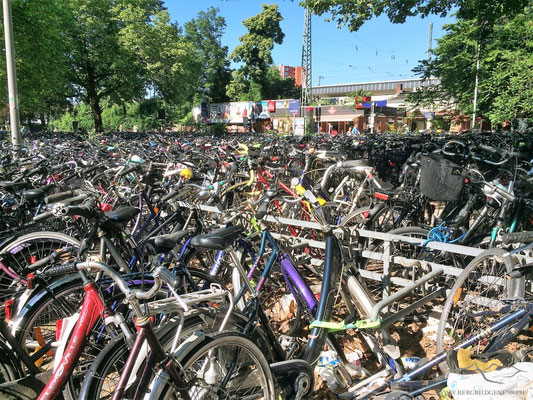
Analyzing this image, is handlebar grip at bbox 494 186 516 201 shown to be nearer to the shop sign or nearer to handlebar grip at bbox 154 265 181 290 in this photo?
handlebar grip at bbox 154 265 181 290

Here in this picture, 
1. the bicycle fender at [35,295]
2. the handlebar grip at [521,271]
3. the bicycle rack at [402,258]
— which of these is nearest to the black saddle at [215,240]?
the bicycle rack at [402,258]

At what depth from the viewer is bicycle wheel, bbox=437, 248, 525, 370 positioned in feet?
7.65

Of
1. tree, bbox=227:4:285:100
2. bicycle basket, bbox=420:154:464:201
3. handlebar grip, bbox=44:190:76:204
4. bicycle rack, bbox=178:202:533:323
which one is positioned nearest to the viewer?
bicycle rack, bbox=178:202:533:323

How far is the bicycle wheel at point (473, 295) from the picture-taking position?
2.33m

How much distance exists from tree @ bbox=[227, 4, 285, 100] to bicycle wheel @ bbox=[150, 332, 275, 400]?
41.9 meters

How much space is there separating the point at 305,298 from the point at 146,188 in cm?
219

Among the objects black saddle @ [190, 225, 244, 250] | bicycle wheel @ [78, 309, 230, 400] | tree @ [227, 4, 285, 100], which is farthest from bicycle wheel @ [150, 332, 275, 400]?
tree @ [227, 4, 285, 100]

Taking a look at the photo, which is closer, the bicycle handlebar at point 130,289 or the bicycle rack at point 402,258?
the bicycle handlebar at point 130,289

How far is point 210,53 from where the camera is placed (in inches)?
1841

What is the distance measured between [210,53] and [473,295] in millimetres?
48850

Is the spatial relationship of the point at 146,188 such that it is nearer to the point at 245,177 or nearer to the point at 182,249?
the point at 182,249

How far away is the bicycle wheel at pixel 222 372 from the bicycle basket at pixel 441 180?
237 cm

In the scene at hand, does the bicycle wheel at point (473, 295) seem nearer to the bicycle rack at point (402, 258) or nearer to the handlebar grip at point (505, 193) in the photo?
the bicycle rack at point (402, 258)

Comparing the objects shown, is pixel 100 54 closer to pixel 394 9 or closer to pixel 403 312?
pixel 394 9
